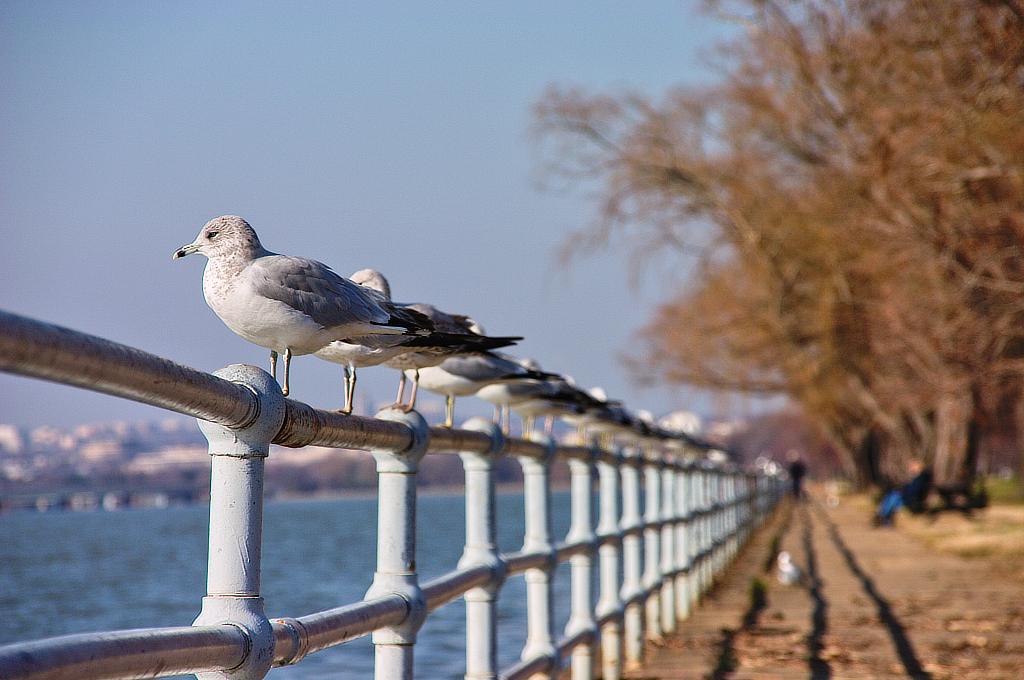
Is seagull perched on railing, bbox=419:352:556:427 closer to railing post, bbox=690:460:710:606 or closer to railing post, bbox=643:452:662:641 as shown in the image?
railing post, bbox=643:452:662:641

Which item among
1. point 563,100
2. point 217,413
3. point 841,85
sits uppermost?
point 563,100

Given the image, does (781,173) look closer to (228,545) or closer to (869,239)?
(869,239)

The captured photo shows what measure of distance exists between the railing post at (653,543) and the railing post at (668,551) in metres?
0.13

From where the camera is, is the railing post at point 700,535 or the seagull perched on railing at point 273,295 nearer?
the seagull perched on railing at point 273,295

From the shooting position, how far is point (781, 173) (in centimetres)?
2502

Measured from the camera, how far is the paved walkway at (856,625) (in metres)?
7.25

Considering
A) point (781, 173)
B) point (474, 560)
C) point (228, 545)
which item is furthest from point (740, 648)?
point (781, 173)

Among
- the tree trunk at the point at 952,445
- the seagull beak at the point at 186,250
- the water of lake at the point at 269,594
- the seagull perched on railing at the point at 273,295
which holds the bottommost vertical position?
the water of lake at the point at 269,594

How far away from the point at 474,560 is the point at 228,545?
78.5 inches

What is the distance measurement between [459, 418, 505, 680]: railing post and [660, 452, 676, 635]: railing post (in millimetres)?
4772

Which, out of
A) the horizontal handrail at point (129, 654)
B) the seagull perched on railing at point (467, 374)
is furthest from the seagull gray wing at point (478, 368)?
the horizontal handrail at point (129, 654)

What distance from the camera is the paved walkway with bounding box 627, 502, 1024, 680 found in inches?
285

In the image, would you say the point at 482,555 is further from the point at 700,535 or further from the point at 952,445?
the point at 952,445

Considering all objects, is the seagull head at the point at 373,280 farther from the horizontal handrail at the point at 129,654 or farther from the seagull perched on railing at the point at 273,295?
the horizontal handrail at the point at 129,654
